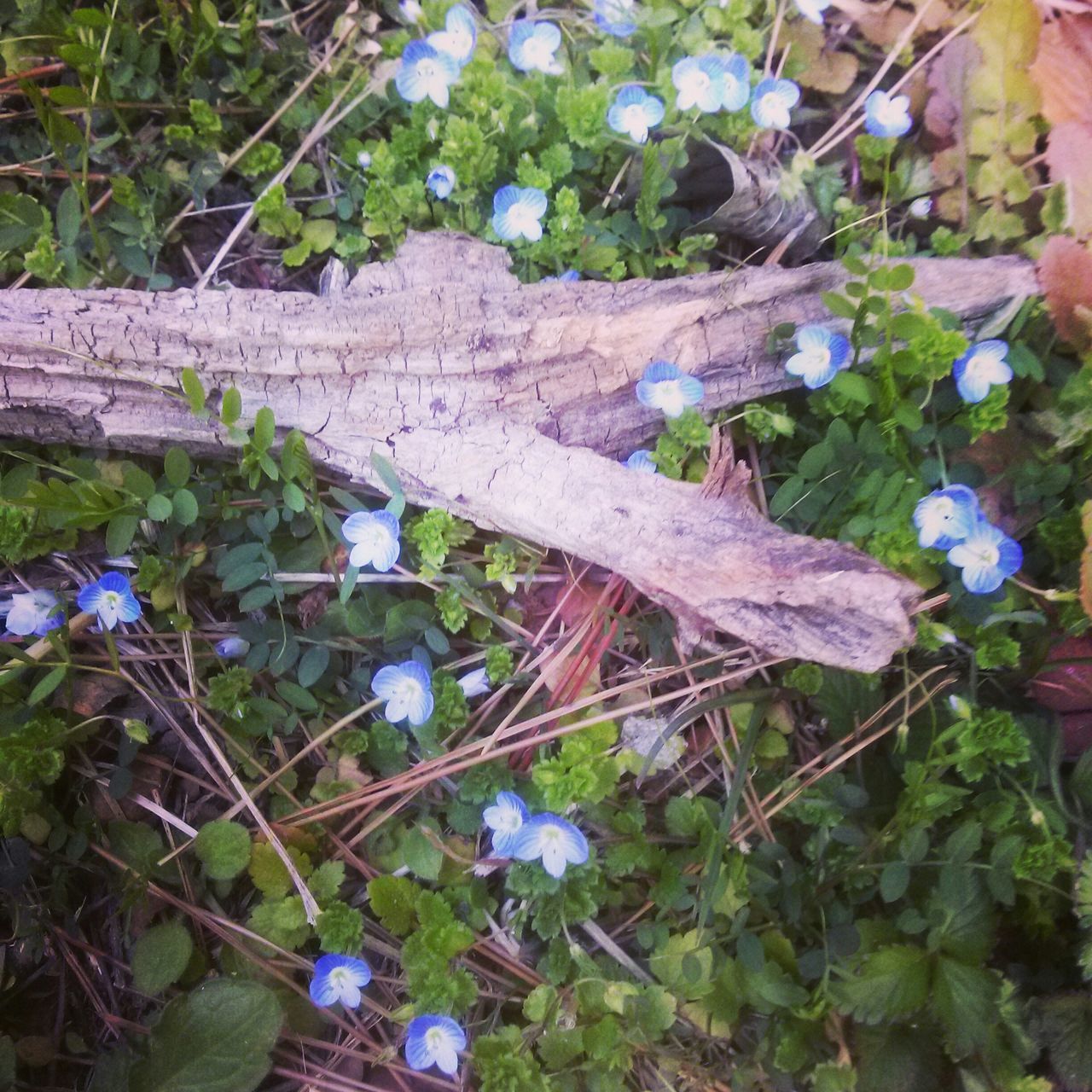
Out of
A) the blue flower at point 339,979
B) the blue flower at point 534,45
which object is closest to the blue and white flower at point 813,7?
the blue flower at point 534,45

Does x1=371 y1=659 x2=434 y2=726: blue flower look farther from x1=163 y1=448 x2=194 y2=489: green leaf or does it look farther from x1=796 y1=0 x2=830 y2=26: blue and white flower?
x1=796 y1=0 x2=830 y2=26: blue and white flower

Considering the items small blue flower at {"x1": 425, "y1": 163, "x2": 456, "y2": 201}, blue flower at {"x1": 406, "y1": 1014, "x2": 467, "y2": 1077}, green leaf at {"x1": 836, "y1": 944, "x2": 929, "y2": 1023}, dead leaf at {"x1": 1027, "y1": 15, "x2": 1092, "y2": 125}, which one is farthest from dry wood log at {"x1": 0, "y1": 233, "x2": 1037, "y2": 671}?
blue flower at {"x1": 406, "y1": 1014, "x2": 467, "y2": 1077}

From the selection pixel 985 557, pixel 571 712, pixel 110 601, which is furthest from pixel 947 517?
pixel 110 601

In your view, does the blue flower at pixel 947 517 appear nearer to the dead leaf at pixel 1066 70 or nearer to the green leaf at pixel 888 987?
the green leaf at pixel 888 987

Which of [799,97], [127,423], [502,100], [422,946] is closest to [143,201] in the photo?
[127,423]

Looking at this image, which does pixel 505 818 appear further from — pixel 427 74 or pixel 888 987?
pixel 427 74

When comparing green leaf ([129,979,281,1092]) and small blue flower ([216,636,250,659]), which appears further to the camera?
small blue flower ([216,636,250,659])
